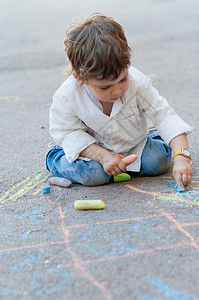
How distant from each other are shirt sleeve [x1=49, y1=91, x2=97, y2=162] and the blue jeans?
0.06 metres

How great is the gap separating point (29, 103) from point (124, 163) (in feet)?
6.73

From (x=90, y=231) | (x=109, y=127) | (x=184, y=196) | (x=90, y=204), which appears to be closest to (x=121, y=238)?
(x=90, y=231)

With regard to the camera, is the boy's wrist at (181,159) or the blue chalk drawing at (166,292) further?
the boy's wrist at (181,159)

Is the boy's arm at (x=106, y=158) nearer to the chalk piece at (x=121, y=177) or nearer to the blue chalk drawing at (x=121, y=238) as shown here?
the chalk piece at (x=121, y=177)

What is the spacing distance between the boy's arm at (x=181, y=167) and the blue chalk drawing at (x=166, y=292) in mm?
639

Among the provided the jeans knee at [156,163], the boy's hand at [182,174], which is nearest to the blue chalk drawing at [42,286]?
the boy's hand at [182,174]

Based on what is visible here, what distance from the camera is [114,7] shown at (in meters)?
8.87

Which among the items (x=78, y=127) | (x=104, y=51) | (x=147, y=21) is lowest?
(x=147, y=21)

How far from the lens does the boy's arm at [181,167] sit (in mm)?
1778

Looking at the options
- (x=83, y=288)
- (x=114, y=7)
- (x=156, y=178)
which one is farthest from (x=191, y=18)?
(x=83, y=288)

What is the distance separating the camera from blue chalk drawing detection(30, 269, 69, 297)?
120 cm

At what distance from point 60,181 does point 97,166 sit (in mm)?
195

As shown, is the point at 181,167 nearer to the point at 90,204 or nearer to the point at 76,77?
→ the point at 90,204

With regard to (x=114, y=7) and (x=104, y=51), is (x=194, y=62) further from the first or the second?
(x=114, y=7)
